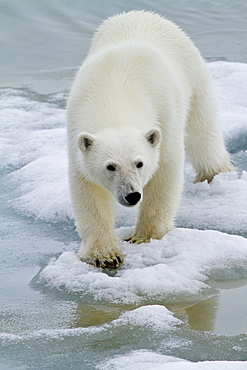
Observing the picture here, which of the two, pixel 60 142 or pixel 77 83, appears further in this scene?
pixel 60 142

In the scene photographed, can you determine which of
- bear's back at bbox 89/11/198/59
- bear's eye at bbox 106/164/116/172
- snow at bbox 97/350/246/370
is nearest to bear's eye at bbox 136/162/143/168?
bear's eye at bbox 106/164/116/172

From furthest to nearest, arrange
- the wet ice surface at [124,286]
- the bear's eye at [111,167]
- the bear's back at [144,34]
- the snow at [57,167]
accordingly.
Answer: the snow at [57,167], the bear's back at [144,34], the bear's eye at [111,167], the wet ice surface at [124,286]

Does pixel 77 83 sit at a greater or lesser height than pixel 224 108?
greater

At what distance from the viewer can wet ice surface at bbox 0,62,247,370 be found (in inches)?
115

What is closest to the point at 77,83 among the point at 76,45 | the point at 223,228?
the point at 223,228

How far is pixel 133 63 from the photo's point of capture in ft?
13.9

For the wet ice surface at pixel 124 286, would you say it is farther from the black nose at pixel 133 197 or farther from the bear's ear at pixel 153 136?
the bear's ear at pixel 153 136

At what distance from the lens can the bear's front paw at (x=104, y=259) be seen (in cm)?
400

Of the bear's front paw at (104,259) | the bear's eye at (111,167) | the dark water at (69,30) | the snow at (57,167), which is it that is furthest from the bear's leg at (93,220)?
the dark water at (69,30)

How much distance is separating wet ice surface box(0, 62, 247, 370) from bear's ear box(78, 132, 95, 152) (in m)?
0.70

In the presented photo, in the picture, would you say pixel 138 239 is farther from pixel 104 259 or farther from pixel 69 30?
pixel 69 30

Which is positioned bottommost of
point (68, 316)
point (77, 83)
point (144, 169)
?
point (68, 316)

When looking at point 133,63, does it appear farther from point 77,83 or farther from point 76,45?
point 76,45

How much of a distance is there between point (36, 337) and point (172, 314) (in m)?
0.68
